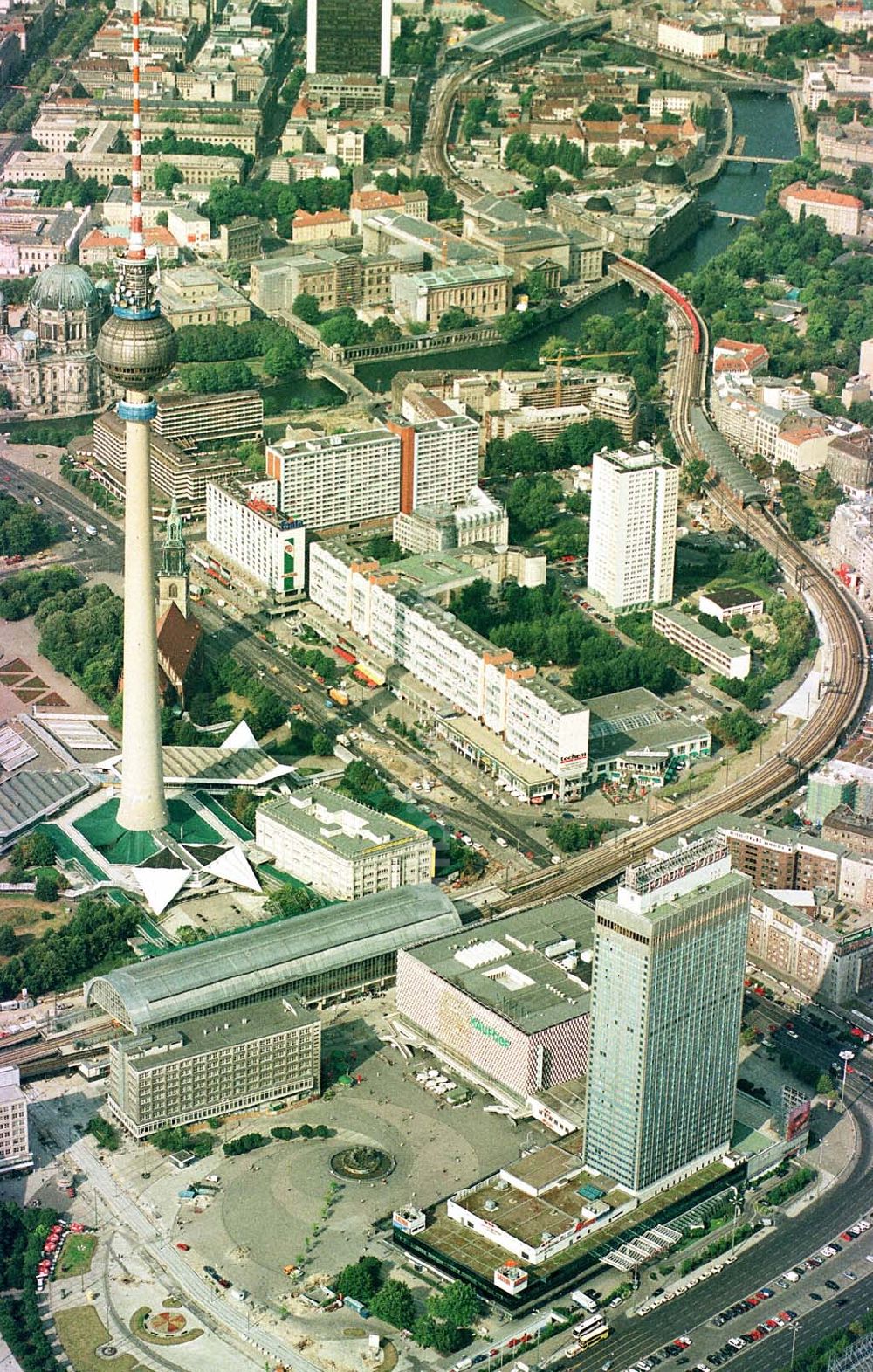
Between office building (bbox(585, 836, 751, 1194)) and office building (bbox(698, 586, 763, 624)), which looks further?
office building (bbox(698, 586, 763, 624))

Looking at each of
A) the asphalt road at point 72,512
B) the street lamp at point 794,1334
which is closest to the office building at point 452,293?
the asphalt road at point 72,512

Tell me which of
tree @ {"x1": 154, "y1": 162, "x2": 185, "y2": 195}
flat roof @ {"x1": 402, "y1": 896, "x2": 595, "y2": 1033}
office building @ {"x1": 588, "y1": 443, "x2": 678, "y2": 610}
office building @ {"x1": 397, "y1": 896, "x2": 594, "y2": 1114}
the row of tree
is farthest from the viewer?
tree @ {"x1": 154, "y1": 162, "x2": 185, "y2": 195}

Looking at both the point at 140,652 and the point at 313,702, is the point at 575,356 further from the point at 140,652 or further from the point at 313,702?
the point at 140,652

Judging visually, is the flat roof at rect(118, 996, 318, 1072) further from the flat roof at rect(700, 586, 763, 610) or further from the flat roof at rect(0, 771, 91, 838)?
the flat roof at rect(700, 586, 763, 610)

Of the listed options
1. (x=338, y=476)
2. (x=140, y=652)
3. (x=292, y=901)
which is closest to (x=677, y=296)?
(x=338, y=476)

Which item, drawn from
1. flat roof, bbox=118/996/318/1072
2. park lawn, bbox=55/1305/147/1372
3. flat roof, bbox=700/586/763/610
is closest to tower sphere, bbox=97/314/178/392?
flat roof, bbox=118/996/318/1072

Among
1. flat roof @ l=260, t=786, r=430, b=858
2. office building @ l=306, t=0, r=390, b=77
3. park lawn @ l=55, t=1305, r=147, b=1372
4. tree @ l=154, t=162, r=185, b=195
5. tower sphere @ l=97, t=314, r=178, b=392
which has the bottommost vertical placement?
park lawn @ l=55, t=1305, r=147, b=1372

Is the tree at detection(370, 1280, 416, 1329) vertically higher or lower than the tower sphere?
lower

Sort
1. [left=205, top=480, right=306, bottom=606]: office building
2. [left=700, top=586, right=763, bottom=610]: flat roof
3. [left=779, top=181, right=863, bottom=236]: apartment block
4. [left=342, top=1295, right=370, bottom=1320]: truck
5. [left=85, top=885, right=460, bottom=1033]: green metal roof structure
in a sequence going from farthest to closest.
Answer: [left=779, top=181, right=863, bottom=236]: apartment block → [left=205, top=480, right=306, bottom=606]: office building → [left=700, top=586, right=763, bottom=610]: flat roof → [left=85, top=885, right=460, bottom=1033]: green metal roof structure → [left=342, top=1295, right=370, bottom=1320]: truck

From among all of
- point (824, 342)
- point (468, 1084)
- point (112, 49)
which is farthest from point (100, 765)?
point (112, 49)
